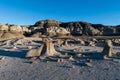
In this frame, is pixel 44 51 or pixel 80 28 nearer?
pixel 44 51

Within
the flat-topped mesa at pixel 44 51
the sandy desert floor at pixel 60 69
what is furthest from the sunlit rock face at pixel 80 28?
the sandy desert floor at pixel 60 69

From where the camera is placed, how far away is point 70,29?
106 m

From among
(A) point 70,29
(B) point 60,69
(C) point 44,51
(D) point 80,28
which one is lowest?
(B) point 60,69

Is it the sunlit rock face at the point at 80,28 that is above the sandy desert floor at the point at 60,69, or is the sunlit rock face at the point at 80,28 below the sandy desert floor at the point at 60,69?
above

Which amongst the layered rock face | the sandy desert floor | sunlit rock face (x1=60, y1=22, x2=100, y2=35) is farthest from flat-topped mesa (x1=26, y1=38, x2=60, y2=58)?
sunlit rock face (x1=60, y1=22, x2=100, y2=35)

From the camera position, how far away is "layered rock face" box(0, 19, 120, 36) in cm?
8969

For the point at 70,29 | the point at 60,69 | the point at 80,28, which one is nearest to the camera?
the point at 60,69

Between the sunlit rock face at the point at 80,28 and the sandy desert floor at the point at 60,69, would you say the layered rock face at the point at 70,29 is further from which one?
the sandy desert floor at the point at 60,69

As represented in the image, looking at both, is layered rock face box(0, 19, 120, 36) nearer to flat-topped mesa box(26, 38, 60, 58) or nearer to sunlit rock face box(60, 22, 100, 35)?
sunlit rock face box(60, 22, 100, 35)

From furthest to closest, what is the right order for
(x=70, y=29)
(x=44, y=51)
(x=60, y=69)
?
(x=70, y=29), (x=44, y=51), (x=60, y=69)

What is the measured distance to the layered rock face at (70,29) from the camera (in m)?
89.7

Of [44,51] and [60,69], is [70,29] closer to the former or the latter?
[44,51]

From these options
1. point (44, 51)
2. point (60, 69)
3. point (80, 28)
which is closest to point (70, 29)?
point (80, 28)

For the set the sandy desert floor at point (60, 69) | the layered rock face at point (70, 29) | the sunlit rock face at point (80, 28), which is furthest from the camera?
the sunlit rock face at point (80, 28)
